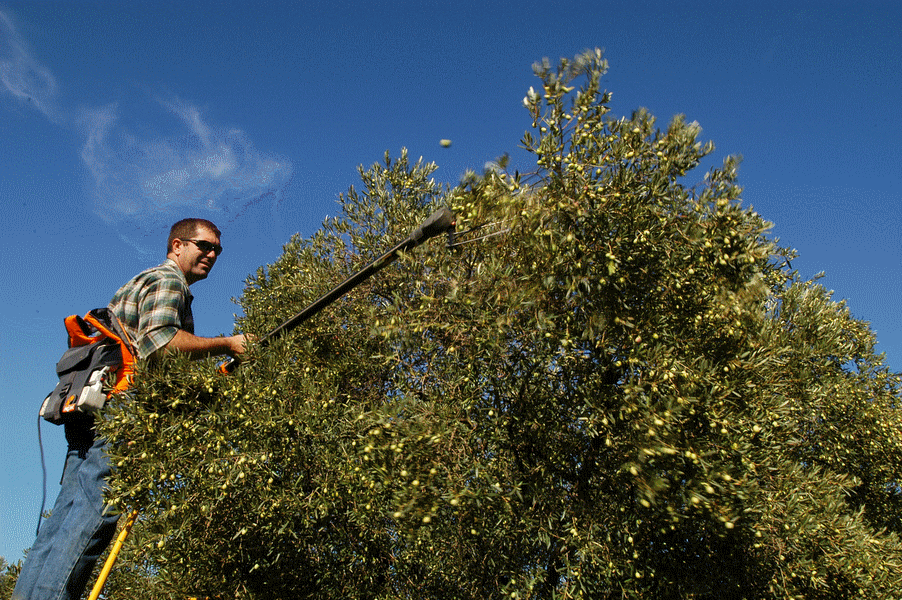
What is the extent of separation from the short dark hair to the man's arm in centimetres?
136

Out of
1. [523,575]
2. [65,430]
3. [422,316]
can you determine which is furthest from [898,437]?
[65,430]

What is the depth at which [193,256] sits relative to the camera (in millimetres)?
7637

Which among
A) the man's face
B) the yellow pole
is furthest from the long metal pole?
the yellow pole

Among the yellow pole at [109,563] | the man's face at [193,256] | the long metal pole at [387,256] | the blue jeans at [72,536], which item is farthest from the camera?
the man's face at [193,256]

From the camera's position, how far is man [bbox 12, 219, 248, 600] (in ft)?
17.6

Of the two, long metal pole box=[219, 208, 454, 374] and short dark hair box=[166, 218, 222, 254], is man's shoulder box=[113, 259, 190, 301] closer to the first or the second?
short dark hair box=[166, 218, 222, 254]

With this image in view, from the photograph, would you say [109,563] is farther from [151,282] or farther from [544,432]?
[544,432]

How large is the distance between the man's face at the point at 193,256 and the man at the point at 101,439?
0.01 meters

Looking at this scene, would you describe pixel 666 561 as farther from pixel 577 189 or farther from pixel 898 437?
pixel 898 437

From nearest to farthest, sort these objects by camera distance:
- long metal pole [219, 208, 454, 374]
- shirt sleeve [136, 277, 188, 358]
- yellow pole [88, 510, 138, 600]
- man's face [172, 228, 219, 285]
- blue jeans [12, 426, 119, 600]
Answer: blue jeans [12, 426, 119, 600], yellow pole [88, 510, 138, 600], shirt sleeve [136, 277, 188, 358], long metal pole [219, 208, 454, 374], man's face [172, 228, 219, 285]

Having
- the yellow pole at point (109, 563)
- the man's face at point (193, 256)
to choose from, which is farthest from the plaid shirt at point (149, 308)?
the yellow pole at point (109, 563)

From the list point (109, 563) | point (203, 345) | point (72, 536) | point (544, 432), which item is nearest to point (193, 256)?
point (203, 345)

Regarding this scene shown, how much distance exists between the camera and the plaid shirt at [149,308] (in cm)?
676

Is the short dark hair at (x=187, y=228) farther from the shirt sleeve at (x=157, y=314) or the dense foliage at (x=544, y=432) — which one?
the dense foliage at (x=544, y=432)
